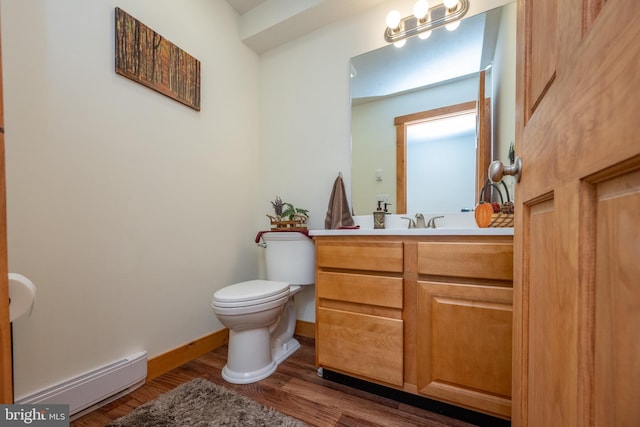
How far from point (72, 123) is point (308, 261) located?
4.53 feet

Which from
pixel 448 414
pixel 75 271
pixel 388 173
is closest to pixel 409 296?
pixel 448 414

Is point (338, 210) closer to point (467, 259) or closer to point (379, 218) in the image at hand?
point (379, 218)

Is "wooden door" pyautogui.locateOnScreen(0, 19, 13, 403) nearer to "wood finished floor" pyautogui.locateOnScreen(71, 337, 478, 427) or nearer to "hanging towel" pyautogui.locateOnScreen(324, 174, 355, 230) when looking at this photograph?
"wood finished floor" pyautogui.locateOnScreen(71, 337, 478, 427)

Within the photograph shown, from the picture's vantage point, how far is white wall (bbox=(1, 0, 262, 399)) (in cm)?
104

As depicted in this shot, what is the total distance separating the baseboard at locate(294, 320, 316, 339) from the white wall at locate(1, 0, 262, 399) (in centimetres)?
62

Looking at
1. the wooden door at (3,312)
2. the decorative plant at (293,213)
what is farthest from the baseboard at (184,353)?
the wooden door at (3,312)

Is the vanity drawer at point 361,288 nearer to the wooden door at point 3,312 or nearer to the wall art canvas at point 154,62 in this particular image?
the wooden door at point 3,312

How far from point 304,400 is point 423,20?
219cm

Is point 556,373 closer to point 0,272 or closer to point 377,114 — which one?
point 0,272

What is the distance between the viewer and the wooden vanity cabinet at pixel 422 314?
1.01 m

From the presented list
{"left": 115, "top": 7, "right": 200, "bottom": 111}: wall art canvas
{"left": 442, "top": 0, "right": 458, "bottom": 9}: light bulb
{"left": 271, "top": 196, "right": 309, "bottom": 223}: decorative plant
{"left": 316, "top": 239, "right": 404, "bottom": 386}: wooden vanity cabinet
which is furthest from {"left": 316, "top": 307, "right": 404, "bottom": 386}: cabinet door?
{"left": 442, "top": 0, "right": 458, "bottom": 9}: light bulb

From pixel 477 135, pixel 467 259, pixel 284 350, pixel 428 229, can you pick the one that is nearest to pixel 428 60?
pixel 477 135

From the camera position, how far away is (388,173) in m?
1.76

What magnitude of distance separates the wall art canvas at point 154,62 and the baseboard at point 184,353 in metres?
1.49
